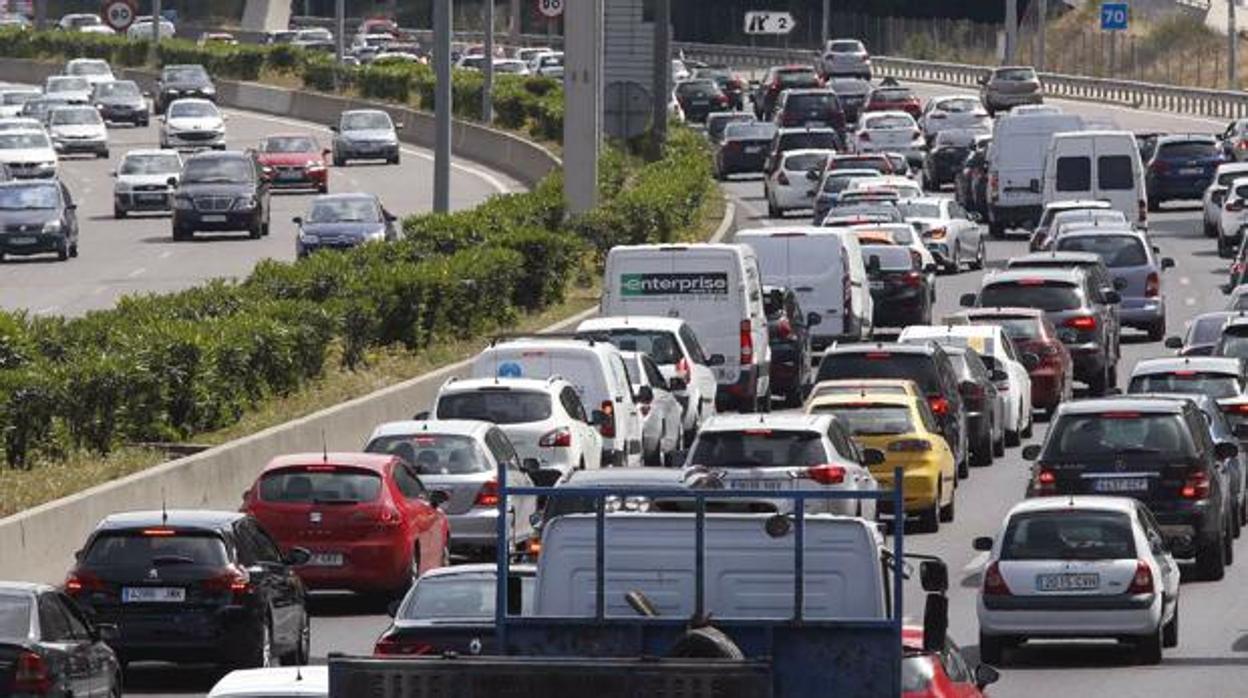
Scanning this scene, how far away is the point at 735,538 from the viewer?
15609mm

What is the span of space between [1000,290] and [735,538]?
1120 inches

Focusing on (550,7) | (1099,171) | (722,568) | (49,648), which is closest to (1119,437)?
(49,648)

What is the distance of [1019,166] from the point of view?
67250 millimetres

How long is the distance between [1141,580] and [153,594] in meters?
6.73

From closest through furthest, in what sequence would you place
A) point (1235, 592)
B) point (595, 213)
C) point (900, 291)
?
point (1235, 592)
point (900, 291)
point (595, 213)

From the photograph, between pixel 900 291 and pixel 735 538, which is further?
pixel 900 291

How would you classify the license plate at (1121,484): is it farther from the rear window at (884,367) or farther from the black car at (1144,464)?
the rear window at (884,367)

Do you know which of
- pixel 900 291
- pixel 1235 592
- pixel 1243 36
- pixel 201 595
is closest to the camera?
pixel 201 595

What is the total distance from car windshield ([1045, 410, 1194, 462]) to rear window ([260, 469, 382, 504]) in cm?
581

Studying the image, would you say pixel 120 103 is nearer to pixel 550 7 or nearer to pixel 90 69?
pixel 90 69

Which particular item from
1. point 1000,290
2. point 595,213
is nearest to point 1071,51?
point 595,213

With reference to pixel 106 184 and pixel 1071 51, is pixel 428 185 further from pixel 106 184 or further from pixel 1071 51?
pixel 1071 51

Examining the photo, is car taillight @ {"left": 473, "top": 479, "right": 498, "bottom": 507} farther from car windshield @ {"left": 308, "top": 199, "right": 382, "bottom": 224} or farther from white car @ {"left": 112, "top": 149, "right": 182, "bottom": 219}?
white car @ {"left": 112, "top": 149, "right": 182, "bottom": 219}

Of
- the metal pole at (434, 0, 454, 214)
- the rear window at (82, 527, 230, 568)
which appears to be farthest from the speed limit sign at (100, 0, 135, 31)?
the rear window at (82, 527, 230, 568)
